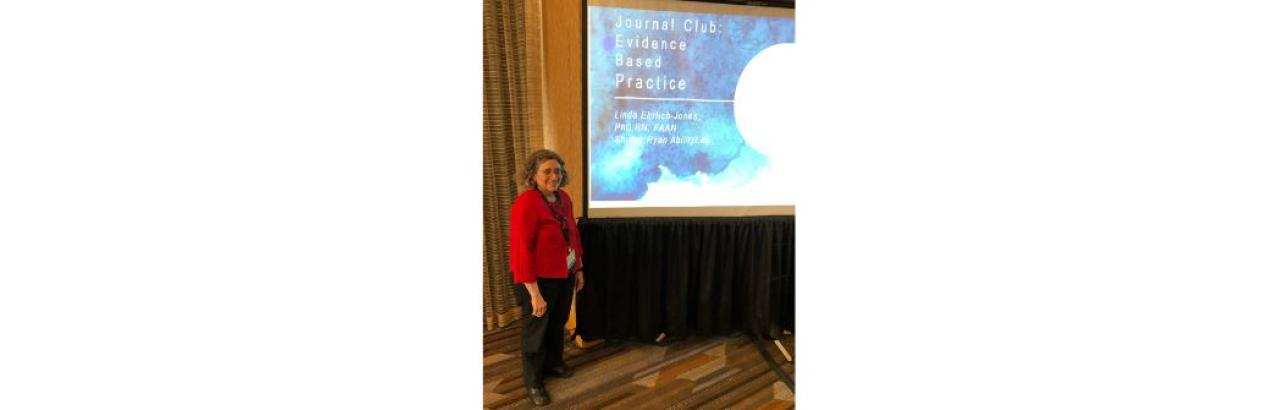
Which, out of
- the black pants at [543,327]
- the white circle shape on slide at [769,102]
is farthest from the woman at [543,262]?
the white circle shape on slide at [769,102]

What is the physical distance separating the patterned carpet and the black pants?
0.02 meters

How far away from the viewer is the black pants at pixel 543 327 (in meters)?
1.15

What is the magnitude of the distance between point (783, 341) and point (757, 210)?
1.10 feet

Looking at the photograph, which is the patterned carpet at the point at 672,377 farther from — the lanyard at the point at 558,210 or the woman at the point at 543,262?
the lanyard at the point at 558,210

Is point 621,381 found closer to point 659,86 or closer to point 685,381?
point 685,381

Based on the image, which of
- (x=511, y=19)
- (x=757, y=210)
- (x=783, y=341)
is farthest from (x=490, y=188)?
(x=783, y=341)

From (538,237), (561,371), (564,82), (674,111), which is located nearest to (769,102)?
(674,111)

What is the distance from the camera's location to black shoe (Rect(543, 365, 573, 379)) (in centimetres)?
124

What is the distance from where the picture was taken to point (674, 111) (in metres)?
1.26

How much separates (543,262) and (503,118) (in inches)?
10.2

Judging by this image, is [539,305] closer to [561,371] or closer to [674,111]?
[561,371]

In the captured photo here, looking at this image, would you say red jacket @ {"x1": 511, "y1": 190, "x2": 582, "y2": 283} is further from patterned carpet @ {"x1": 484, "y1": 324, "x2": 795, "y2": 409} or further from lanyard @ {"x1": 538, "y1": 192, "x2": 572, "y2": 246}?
patterned carpet @ {"x1": 484, "y1": 324, "x2": 795, "y2": 409}

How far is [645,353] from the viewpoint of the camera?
1.39 meters

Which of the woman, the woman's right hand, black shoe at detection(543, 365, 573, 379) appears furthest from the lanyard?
black shoe at detection(543, 365, 573, 379)
